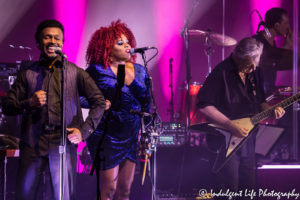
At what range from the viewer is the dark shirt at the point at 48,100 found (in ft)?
10.4

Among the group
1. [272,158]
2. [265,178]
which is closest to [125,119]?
[265,178]

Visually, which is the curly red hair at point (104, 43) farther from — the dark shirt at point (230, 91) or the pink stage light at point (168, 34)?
the pink stage light at point (168, 34)

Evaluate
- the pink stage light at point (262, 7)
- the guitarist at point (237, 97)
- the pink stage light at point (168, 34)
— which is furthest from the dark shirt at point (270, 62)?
the pink stage light at point (168, 34)

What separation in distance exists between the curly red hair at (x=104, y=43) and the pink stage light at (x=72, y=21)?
10.1 feet

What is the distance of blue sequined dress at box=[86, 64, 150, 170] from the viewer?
146 inches

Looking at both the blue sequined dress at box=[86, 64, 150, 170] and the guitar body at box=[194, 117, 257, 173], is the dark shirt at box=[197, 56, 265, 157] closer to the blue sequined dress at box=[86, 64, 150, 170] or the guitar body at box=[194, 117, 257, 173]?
the guitar body at box=[194, 117, 257, 173]

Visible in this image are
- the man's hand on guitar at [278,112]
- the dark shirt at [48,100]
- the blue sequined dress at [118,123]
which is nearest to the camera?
the dark shirt at [48,100]

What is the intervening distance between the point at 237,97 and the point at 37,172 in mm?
2445

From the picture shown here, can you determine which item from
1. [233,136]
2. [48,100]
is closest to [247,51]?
[233,136]

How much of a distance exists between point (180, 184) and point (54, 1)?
4.00 m

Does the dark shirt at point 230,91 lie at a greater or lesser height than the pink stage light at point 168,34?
lesser

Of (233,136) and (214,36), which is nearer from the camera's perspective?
(233,136)

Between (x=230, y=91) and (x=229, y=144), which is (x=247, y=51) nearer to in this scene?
(x=230, y=91)

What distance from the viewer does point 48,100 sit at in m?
3.27
